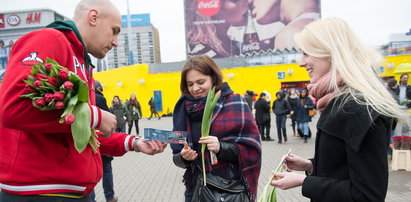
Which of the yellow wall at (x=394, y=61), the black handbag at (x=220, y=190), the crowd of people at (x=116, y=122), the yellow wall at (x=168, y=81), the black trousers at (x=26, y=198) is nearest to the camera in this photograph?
the crowd of people at (x=116, y=122)

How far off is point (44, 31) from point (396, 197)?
5312 millimetres

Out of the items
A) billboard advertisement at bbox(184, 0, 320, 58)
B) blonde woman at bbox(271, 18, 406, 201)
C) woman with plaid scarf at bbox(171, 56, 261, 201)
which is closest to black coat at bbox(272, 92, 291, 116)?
woman with plaid scarf at bbox(171, 56, 261, 201)

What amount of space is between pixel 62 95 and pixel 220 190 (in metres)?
1.47

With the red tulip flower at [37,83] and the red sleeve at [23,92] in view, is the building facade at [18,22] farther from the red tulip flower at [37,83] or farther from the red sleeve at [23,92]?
the red tulip flower at [37,83]

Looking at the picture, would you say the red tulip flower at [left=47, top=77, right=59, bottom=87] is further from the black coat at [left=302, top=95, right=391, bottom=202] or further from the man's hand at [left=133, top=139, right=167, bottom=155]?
the black coat at [left=302, top=95, right=391, bottom=202]

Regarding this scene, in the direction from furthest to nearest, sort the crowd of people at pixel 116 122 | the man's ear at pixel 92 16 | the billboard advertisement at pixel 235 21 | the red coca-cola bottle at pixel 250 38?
1. the red coca-cola bottle at pixel 250 38
2. the billboard advertisement at pixel 235 21
3. the man's ear at pixel 92 16
4. the crowd of people at pixel 116 122

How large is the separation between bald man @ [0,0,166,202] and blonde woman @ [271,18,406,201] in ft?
3.54

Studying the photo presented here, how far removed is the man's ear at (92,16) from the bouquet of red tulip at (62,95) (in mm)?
522

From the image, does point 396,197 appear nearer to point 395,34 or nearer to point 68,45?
point 68,45

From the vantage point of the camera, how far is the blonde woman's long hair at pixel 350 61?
4.66 ft

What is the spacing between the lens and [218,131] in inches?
96.6

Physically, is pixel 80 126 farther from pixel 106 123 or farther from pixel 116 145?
pixel 116 145

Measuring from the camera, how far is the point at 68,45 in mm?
1547

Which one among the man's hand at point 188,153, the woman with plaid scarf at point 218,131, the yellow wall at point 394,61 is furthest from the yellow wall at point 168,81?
the man's hand at point 188,153
